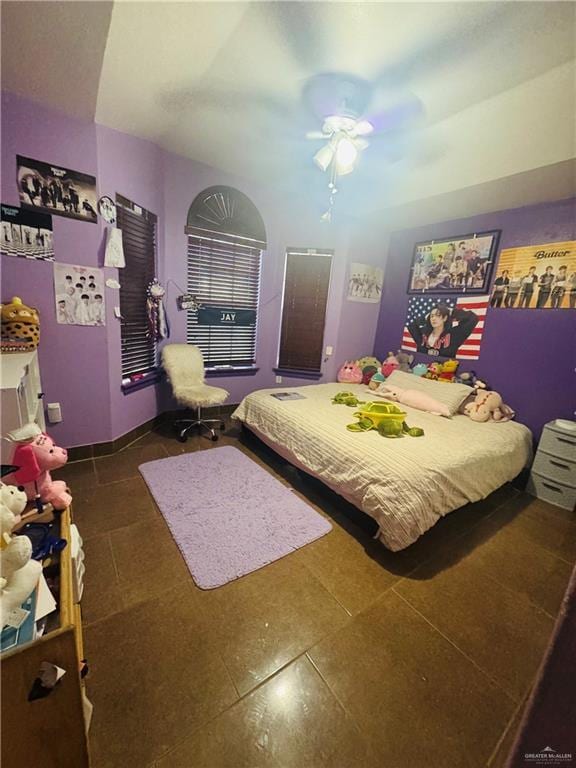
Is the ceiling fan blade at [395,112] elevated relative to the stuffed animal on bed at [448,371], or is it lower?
elevated

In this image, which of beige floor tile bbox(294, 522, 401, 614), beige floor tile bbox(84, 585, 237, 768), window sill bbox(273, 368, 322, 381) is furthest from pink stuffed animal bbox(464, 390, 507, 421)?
beige floor tile bbox(84, 585, 237, 768)

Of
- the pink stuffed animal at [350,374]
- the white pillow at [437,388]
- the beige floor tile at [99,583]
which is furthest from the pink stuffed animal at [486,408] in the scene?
the beige floor tile at [99,583]

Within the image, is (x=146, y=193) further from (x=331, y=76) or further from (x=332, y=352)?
(x=332, y=352)

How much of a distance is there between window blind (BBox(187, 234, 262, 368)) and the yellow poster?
8.79 ft

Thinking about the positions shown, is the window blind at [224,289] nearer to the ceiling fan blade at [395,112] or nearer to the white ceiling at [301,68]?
the white ceiling at [301,68]

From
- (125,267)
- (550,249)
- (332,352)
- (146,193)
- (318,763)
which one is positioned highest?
(146,193)

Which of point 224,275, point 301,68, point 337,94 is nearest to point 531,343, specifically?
point 337,94

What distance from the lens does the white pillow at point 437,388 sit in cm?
289

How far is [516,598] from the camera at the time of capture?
1600mm

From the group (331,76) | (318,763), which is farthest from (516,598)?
(331,76)

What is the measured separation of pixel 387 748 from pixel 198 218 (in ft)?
12.9

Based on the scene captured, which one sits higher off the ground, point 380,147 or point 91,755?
point 380,147

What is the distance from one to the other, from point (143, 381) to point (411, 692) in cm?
298

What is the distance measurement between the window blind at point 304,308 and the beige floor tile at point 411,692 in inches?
119
